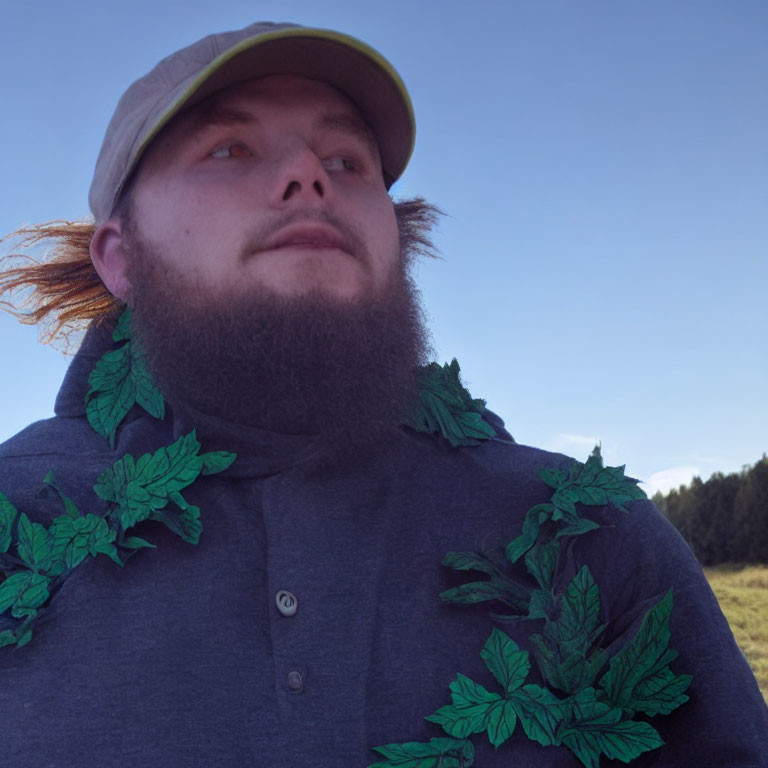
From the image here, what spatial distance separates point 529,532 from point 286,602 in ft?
1.79

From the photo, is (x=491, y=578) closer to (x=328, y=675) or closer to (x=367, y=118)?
(x=328, y=675)

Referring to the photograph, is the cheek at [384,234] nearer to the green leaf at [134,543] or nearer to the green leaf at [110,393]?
the green leaf at [110,393]

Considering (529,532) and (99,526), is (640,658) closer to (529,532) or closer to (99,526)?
(529,532)

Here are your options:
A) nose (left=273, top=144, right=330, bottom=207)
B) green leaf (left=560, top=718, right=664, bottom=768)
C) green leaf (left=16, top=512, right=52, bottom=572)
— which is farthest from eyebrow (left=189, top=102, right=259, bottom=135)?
green leaf (left=560, top=718, right=664, bottom=768)

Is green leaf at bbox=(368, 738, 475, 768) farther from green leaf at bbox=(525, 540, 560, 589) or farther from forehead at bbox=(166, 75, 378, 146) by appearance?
forehead at bbox=(166, 75, 378, 146)

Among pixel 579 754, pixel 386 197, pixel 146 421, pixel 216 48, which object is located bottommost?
pixel 579 754

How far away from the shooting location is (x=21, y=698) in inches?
61.4

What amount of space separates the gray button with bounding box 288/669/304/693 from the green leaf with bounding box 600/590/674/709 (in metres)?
0.61

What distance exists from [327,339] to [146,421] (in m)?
0.49

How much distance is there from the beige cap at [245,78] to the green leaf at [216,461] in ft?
2.46

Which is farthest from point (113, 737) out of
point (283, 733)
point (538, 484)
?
point (538, 484)

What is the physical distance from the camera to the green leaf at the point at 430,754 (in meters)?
1.47

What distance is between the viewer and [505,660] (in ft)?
5.30

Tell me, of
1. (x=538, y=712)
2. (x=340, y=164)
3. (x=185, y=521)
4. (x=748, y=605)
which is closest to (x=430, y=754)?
(x=538, y=712)
